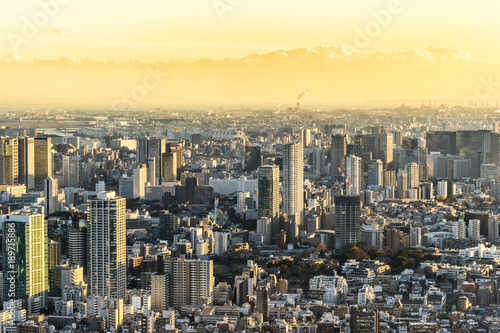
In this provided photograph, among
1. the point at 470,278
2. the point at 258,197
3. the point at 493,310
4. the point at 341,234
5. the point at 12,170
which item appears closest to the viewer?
the point at 493,310

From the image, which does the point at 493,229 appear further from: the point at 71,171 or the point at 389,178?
the point at 71,171

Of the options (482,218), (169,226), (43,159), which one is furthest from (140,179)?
(482,218)

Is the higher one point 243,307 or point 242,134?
point 242,134

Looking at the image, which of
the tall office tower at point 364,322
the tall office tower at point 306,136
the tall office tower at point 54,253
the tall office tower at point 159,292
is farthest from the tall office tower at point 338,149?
the tall office tower at point 364,322

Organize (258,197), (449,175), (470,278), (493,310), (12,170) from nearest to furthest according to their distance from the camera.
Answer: (493,310) → (470,278) → (258,197) → (12,170) → (449,175)

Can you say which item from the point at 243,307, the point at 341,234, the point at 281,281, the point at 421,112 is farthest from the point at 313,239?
the point at 421,112

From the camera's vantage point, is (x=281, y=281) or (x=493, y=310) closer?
(x=493, y=310)

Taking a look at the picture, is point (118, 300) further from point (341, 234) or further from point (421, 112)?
point (421, 112)

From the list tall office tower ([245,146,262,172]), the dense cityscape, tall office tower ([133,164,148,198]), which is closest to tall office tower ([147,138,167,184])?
the dense cityscape

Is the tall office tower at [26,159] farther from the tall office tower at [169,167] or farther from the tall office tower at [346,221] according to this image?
the tall office tower at [346,221]
